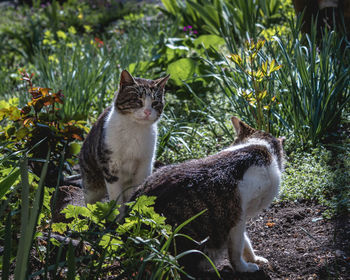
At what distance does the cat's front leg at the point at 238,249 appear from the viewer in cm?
263

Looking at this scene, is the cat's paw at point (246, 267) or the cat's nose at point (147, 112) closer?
the cat's paw at point (246, 267)

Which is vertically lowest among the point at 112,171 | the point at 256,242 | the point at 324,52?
the point at 256,242

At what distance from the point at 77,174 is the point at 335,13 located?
3.06 meters

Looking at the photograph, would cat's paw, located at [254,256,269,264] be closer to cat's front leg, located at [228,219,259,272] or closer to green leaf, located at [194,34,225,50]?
cat's front leg, located at [228,219,259,272]

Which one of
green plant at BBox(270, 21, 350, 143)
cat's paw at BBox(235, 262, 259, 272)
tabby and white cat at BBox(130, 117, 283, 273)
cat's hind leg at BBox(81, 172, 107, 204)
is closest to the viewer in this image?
tabby and white cat at BBox(130, 117, 283, 273)

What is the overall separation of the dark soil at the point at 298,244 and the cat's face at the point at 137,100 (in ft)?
3.59

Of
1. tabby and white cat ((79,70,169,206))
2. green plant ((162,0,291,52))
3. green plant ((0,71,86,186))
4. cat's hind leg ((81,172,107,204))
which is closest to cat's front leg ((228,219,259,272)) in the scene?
tabby and white cat ((79,70,169,206))

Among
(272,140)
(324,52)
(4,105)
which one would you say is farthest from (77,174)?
(324,52)

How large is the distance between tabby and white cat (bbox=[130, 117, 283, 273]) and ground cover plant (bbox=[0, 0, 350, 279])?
15cm

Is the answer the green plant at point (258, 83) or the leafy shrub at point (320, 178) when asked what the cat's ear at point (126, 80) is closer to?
the green plant at point (258, 83)

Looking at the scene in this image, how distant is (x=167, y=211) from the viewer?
8.30ft

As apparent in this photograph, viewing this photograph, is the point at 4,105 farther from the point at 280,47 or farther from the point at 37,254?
the point at 280,47

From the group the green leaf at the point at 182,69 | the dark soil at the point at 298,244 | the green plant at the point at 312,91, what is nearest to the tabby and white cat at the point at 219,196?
the dark soil at the point at 298,244

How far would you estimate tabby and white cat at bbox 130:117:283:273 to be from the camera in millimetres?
2549
